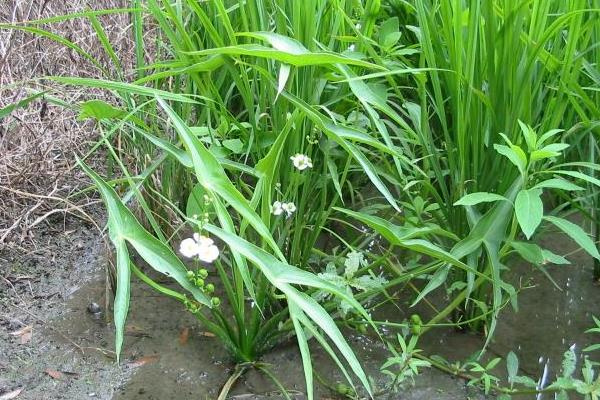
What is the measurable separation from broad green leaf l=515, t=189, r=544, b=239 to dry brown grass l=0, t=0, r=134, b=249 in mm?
950

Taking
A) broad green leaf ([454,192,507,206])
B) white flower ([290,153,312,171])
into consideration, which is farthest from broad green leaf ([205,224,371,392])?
white flower ([290,153,312,171])

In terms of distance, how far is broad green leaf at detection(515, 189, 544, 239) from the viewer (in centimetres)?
108

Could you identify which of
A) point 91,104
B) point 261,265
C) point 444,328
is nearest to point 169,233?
point 91,104

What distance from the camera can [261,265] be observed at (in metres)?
0.99

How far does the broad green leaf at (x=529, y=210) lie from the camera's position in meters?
1.08

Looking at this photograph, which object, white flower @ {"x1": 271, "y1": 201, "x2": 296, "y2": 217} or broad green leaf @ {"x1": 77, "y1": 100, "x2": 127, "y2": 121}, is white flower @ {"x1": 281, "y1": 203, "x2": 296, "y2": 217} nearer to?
white flower @ {"x1": 271, "y1": 201, "x2": 296, "y2": 217}

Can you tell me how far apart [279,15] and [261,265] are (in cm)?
66

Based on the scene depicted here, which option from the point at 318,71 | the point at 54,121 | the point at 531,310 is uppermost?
the point at 318,71

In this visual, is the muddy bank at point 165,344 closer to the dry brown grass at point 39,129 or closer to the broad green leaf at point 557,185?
the dry brown grass at point 39,129

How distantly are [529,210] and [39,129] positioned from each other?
1.41 meters

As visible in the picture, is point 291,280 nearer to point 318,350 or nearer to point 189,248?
point 189,248

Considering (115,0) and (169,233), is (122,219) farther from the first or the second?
(115,0)

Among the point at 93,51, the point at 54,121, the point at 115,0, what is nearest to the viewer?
the point at 54,121

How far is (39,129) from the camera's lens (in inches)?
77.4
